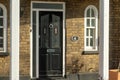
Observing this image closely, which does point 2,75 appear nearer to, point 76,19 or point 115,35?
point 76,19

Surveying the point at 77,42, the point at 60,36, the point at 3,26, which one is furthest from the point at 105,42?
the point at 3,26

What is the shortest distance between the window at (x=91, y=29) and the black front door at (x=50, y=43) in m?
1.01

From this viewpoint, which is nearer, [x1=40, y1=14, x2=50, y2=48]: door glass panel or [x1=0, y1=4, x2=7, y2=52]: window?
[x1=0, y1=4, x2=7, y2=52]: window

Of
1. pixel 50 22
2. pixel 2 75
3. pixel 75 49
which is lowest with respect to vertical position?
pixel 2 75

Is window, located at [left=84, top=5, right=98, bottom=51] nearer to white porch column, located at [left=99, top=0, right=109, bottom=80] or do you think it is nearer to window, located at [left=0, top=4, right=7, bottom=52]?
white porch column, located at [left=99, top=0, right=109, bottom=80]

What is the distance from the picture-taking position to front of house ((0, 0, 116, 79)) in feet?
43.3

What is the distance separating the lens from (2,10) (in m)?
13.1

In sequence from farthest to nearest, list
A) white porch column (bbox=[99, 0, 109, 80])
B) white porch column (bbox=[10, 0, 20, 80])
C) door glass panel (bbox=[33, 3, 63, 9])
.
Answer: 1. door glass panel (bbox=[33, 3, 63, 9])
2. white porch column (bbox=[99, 0, 109, 80])
3. white porch column (bbox=[10, 0, 20, 80])

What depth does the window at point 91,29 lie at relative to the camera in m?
13.8

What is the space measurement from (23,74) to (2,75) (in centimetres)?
77

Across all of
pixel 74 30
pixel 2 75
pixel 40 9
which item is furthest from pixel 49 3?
pixel 2 75

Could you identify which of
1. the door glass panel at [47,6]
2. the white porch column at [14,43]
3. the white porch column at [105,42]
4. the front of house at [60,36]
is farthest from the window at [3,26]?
the white porch column at [105,42]

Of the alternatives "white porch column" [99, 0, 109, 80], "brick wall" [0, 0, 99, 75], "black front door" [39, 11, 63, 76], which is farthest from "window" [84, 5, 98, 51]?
"white porch column" [99, 0, 109, 80]

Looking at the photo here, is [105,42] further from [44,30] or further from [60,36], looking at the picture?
[44,30]
